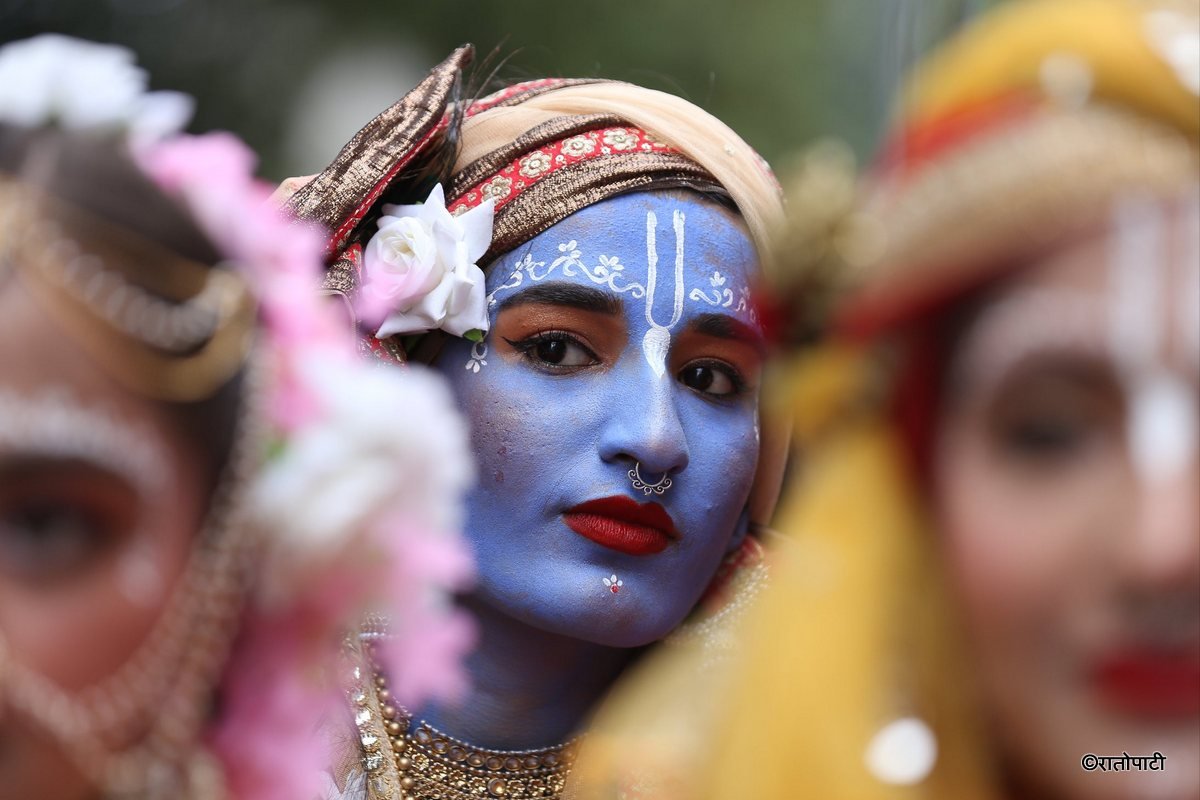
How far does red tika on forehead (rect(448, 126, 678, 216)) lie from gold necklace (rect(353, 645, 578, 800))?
996 mm

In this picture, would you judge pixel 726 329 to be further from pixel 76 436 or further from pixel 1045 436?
pixel 76 436

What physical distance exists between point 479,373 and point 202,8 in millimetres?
8877

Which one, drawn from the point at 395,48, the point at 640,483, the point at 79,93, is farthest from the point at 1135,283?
the point at 395,48

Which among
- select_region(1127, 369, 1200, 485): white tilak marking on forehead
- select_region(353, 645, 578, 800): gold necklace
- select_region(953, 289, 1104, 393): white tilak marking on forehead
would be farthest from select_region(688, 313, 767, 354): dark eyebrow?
select_region(1127, 369, 1200, 485): white tilak marking on forehead

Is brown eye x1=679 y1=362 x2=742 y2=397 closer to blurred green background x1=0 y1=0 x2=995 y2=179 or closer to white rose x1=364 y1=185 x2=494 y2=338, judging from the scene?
white rose x1=364 y1=185 x2=494 y2=338

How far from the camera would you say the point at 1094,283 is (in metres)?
1.58

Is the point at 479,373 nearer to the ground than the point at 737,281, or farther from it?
nearer to the ground

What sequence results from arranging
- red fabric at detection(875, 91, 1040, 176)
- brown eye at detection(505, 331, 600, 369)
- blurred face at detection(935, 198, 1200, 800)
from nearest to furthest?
blurred face at detection(935, 198, 1200, 800)
red fabric at detection(875, 91, 1040, 176)
brown eye at detection(505, 331, 600, 369)

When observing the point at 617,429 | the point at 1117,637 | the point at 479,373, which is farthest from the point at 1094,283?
the point at 479,373

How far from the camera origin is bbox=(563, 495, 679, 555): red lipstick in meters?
2.81

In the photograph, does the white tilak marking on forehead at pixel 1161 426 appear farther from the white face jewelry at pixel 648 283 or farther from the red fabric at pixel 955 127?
the white face jewelry at pixel 648 283

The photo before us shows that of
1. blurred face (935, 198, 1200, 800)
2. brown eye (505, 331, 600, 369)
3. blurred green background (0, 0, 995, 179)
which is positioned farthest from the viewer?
blurred green background (0, 0, 995, 179)

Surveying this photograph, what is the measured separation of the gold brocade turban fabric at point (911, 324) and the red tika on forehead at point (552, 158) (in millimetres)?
1349

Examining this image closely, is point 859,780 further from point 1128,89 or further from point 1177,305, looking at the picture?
point 1128,89
